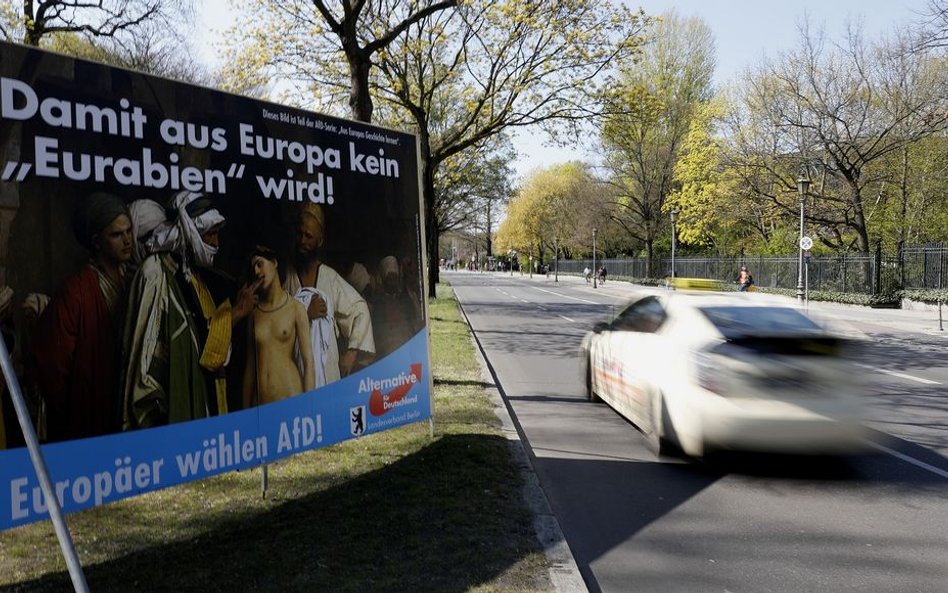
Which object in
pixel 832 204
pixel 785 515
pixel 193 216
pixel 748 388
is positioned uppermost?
pixel 832 204


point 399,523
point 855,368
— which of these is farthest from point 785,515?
point 399,523

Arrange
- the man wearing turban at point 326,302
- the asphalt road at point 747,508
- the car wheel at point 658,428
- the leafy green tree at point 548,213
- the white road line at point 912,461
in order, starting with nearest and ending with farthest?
the asphalt road at point 747,508, the man wearing turban at point 326,302, the white road line at point 912,461, the car wheel at point 658,428, the leafy green tree at point 548,213

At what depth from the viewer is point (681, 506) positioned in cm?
565

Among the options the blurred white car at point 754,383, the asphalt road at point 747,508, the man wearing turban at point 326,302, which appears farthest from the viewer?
the blurred white car at point 754,383

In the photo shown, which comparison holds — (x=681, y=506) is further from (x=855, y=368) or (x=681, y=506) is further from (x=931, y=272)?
(x=931, y=272)

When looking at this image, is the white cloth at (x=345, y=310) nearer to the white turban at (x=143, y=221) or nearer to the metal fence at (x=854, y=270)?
the white turban at (x=143, y=221)

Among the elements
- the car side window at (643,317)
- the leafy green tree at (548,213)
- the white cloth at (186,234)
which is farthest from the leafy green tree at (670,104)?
the white cloth at (186,234)

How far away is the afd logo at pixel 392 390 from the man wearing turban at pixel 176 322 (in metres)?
1.65

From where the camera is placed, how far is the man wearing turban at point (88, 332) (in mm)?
3963

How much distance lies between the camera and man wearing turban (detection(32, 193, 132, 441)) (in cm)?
396

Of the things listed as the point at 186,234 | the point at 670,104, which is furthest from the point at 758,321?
the point at 670,104

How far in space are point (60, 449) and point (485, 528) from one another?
2622mm

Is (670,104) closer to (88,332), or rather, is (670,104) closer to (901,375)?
(901,375)

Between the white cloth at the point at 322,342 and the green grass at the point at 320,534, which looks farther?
the white cloth at the point at 322,342
